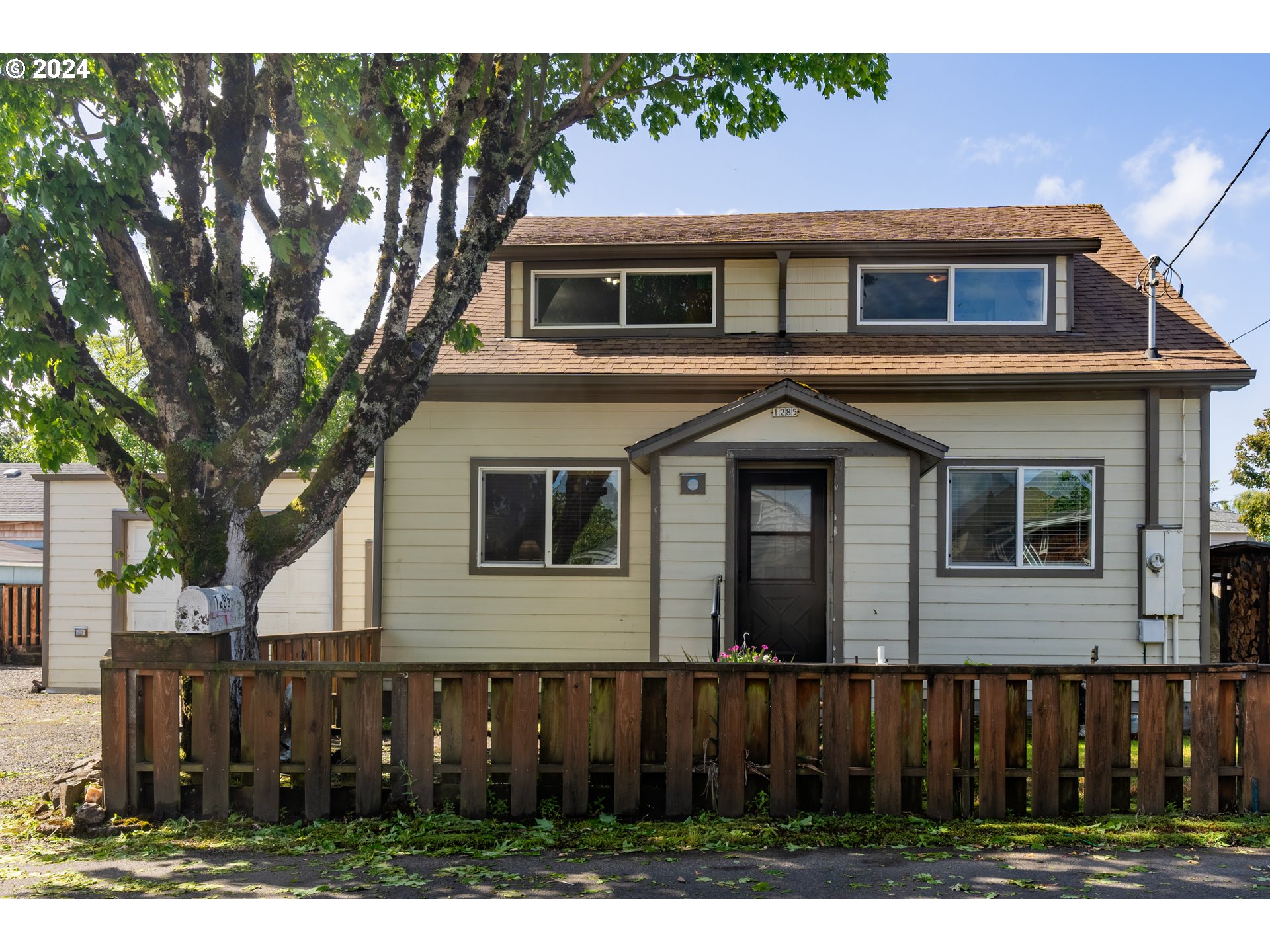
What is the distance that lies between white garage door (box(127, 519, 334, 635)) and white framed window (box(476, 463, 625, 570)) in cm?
255

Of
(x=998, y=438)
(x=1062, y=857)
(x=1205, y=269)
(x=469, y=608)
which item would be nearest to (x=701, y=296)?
(x=998, y=438)

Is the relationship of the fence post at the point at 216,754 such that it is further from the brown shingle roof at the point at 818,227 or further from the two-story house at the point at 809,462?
the brown shingle roof at the point at 818,227

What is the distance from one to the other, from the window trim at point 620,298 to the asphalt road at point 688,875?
22.8 feet

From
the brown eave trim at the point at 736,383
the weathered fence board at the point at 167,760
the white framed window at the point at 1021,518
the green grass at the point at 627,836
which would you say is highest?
the brown eave trim at the point at 736,383

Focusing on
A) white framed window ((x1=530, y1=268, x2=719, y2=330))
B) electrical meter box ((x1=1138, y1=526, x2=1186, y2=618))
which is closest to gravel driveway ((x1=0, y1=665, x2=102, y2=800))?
→ white framed window ((x1=530, y1=268, x2=719, y2=330))

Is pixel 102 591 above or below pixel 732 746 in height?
above

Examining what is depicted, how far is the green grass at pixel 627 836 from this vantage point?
4645 mm

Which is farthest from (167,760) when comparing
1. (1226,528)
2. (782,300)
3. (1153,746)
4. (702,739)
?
(1226,528)

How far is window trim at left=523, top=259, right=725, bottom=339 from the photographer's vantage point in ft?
34.2

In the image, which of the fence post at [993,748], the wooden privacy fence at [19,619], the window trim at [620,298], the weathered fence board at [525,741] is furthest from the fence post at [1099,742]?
the wooden privacy fence at [19,619]

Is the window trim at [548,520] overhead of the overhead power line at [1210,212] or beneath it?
beneath

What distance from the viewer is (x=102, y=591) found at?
11078mm

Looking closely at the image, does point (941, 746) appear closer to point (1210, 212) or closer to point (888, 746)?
point (888, 746)

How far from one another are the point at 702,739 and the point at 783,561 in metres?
4.33
